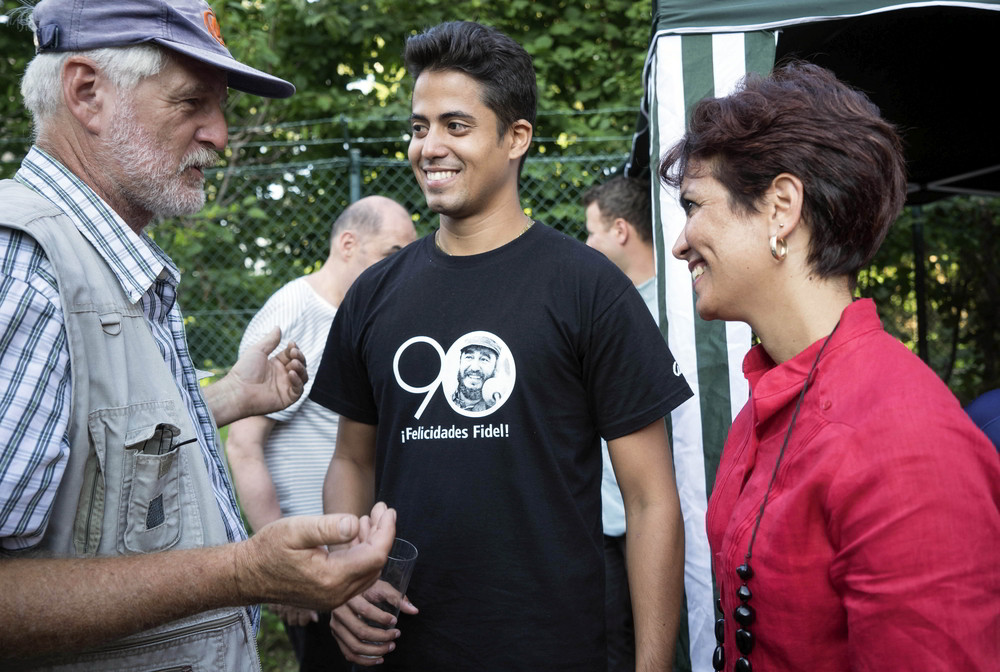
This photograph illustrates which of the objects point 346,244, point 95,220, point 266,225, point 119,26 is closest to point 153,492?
point 95,220

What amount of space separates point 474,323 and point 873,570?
1.08 metres

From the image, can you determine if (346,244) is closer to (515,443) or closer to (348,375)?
(348,375)

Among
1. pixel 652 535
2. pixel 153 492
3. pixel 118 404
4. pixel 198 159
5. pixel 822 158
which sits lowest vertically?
pixel 652 535

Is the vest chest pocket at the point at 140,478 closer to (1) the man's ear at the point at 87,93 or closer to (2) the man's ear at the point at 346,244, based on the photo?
(1) the man's ear at the point at 87,93

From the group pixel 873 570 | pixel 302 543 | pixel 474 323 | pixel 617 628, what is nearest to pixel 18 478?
pixel 302 543

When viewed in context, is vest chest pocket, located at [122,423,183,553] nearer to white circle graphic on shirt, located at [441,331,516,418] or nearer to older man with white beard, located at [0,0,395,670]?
older man with white beard, located at [0,0,395,670]

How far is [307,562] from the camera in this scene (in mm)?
1302

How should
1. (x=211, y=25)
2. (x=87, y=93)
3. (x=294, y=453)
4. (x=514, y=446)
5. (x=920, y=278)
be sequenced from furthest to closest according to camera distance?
(x=920, y=278) < (x=294, y=453) < (x=514, y=446) < (x=211, y=25) < (x=87, y=93)

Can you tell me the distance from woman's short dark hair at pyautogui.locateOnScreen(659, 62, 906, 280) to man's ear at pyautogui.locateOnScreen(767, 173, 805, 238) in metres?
0.01

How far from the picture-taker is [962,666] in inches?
45.3

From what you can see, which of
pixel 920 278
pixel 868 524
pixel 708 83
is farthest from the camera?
pixel 920 278

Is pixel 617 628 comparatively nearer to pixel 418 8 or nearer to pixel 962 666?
pixel 962 666

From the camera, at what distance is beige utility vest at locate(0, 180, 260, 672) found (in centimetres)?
134

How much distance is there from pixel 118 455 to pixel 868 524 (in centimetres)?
116
